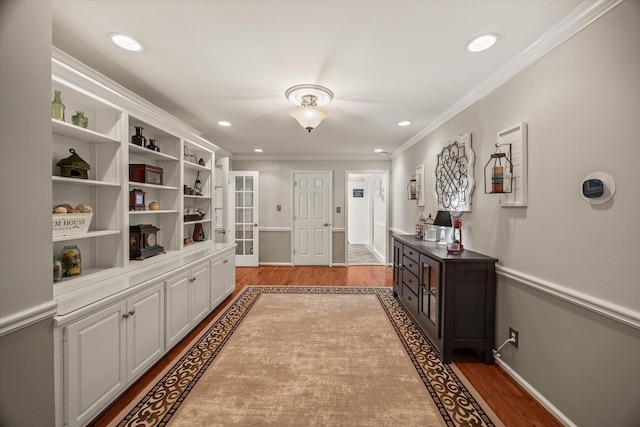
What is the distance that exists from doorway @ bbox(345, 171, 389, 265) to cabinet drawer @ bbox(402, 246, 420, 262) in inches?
98.5

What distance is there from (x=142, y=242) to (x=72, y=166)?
955 mm

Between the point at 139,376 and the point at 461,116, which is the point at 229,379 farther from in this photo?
the point at 461,116

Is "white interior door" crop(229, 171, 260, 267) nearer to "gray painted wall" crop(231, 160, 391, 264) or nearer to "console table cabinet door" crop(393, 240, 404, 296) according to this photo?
"gray painted wall" crop(231, 160, 391, 264)

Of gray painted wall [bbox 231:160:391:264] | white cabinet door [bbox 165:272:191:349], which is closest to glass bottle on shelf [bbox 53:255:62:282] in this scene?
white cabinet door [bbox 165:272:191:349]

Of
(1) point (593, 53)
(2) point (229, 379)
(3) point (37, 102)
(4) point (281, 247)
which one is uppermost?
(1) point (593, 53)

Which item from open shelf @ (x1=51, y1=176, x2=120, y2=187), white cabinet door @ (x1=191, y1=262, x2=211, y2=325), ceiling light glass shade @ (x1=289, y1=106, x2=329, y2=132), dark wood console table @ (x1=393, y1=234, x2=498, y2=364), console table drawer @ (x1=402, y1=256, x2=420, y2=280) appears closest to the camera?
open shelf @ (x1=51, y1=176, x2=120, y2=187)

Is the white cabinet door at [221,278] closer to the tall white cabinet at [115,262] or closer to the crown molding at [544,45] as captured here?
the tall white cabinet at [115,262]

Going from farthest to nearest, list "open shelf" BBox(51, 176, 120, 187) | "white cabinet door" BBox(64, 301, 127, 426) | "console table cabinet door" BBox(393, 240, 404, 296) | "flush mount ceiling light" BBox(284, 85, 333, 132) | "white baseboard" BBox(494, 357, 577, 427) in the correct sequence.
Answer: "console table cabinet door" BBox(393, 240, 404, 296)
"flush mount ceiling light" BBox(284, 85, 333, 132)
"open shelf" BBox(51, 176, 120, 187)
"white baseboard" BBox(494, 357, 577, 427)
"white cabinet door" BBox(64, 301, 127, 426)

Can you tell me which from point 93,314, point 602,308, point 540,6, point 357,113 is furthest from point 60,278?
point 540,6

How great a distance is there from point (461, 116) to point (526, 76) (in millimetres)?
914

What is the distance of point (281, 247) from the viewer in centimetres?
590

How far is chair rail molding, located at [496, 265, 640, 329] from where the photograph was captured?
4.23ft

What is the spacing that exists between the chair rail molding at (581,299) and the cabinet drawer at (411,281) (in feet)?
3.09

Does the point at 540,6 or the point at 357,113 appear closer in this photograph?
the point at 540,6
